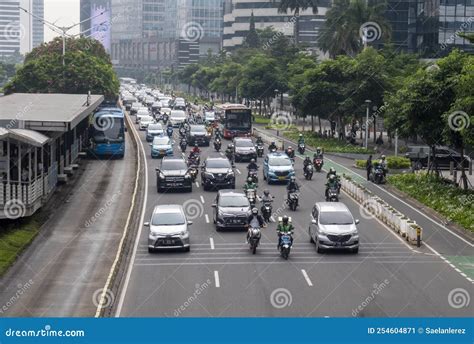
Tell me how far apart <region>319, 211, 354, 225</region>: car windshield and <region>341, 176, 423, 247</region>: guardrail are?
3.32 meters

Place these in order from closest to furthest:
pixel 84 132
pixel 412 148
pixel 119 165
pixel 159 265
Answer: pixel 159 265
pixel 119 165
pixel 412 148
pixel 84 132

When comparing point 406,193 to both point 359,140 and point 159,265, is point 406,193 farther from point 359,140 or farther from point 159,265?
point 359,140

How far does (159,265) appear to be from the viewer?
3191cm

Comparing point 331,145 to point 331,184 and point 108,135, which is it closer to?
point 108,135

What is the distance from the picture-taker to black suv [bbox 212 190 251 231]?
38438 mm

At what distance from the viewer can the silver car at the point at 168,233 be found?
3394 cm

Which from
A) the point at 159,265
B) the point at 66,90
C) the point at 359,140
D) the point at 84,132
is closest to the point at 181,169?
the point at 159,265

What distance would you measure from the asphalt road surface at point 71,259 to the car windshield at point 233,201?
14.7 ft

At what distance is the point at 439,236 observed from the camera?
38.1m

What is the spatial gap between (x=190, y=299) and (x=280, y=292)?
279cm

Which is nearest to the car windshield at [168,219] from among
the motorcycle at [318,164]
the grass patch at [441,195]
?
the grass patch at [441,195]

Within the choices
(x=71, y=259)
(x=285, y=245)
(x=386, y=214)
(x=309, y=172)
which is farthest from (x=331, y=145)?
(x=71, y=259)

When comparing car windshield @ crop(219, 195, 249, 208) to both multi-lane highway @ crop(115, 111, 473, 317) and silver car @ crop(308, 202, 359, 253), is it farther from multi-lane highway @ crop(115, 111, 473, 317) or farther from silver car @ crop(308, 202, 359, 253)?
silver car @ crop(308, 202, 359, 253)

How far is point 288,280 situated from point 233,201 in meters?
10.2
